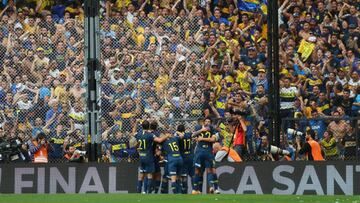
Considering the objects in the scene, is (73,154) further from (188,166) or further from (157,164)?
(188,166)

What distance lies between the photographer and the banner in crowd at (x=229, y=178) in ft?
71.4

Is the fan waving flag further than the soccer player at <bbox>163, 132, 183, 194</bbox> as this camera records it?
Yes

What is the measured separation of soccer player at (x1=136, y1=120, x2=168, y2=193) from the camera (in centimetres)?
2217

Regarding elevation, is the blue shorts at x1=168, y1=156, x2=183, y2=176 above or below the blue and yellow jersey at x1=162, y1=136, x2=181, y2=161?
below

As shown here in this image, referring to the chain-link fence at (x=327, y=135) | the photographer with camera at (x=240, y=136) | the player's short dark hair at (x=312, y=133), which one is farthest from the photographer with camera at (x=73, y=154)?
the player's short dark hair at (x=312, y=133)

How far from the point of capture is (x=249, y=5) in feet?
84.1

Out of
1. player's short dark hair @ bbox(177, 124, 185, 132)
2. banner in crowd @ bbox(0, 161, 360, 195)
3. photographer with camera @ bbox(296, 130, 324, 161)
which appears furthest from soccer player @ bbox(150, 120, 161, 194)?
photographer with camera @ bbox(296, 130, 324, 161)

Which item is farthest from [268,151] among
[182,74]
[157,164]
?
[182,74]

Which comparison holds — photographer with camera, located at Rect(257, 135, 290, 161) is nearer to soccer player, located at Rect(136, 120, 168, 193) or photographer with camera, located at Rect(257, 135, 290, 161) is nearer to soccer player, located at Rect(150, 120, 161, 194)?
soccer player, located at Rect(136, 120, 168, 193)

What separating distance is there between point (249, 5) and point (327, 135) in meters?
5.02

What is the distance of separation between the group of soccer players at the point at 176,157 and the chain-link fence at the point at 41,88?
1347 millimetres

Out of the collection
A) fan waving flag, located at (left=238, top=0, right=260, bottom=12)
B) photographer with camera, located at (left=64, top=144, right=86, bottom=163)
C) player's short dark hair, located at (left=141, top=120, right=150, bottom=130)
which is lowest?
photographer with camera, located at (left=64, top=144, right=86, bottom=163)

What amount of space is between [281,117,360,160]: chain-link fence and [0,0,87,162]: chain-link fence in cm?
413

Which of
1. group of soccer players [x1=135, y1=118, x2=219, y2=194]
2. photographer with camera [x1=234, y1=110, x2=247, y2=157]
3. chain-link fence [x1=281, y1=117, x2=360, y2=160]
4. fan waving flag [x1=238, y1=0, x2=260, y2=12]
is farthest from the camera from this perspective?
fan waving flag [x1=238, y1=0, x2=260, y2=12]
